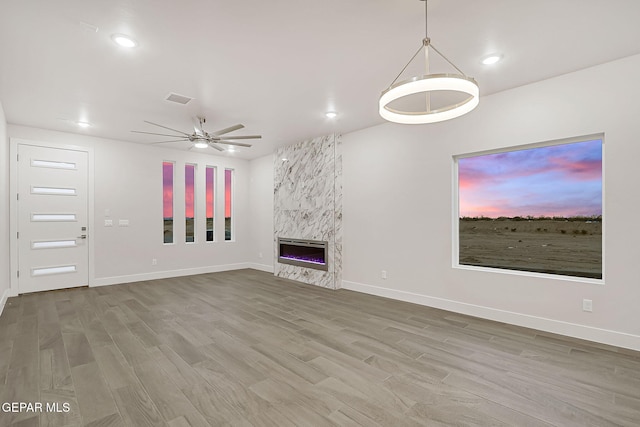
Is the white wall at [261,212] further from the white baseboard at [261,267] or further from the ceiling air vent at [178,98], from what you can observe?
the ceiling air vent at [178,98]

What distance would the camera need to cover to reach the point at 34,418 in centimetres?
202

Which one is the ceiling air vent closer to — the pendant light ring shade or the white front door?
the pendant light ring shade

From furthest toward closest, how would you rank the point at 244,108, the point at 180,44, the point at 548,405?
the point at 244,108 < the point at 180,44 < the point at 548,405

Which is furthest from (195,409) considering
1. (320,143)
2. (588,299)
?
(320,143)

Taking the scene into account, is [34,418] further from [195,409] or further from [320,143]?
[320,143]

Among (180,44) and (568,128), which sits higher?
(180,44)

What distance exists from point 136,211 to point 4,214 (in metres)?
2.02

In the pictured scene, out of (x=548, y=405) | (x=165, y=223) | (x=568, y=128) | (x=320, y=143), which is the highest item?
(x=320, y=143)

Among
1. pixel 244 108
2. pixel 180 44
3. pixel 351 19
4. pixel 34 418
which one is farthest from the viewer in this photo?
pixel 244 108

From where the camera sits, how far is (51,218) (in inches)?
219

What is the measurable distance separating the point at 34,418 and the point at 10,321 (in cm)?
285

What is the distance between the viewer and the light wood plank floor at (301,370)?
2062mm

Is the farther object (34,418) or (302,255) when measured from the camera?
(302,255)

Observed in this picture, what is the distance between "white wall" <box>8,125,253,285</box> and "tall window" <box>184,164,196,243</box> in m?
0.15
